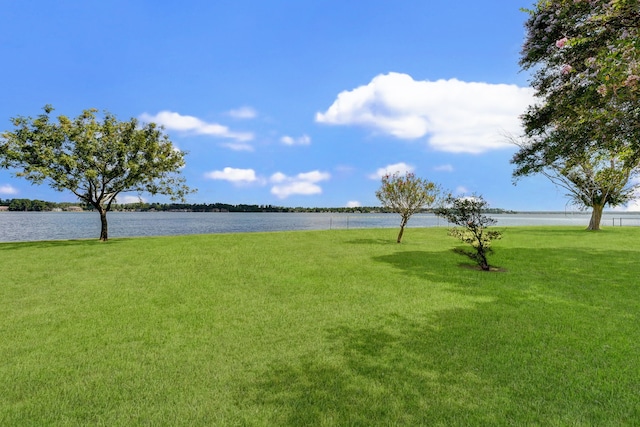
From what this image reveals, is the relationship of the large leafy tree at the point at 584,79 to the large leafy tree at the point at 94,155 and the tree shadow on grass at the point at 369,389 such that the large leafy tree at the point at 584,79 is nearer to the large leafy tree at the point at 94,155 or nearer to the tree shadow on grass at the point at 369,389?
the tree shadow on grass at the point at 369,389

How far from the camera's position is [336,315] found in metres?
8.28

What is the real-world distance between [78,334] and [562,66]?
2099 cm

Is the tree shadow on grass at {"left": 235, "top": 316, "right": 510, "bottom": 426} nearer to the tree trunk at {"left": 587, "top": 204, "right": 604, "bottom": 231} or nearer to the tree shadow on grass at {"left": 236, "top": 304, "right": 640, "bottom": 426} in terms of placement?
the tree shadow on grass at {"left": 236, "top": 304, "right": 640, "bottom": 426}

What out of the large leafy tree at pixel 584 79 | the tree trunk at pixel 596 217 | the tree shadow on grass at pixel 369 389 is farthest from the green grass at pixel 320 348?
the tree trunk at pixel 596 217

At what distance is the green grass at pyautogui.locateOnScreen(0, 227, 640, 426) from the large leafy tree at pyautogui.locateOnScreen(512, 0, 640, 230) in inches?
236

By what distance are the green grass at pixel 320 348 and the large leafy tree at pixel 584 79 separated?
600 cm

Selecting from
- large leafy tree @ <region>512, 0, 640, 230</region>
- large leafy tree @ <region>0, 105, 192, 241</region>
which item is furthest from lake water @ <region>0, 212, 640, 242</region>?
large leafy tree @ <region>512, 0, 640, 230</region>

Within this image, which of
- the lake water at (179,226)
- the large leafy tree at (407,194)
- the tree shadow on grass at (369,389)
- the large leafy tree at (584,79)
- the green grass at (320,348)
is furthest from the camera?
the lake water at (179,226)

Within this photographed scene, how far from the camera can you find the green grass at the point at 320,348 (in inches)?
175

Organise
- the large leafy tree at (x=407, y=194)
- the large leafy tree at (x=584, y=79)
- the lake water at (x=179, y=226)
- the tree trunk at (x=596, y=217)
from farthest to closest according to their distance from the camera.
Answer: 1. the lake water at (x=179, y=226)
2. the tree trunk at (x=596, y=217)
3. the large leafy tree at (x=407, y=194)
4. the large leafy tree at (x=584, y=79)

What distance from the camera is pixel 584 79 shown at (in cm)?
1370

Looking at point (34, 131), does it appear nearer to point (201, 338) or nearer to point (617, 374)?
point (201, 338)

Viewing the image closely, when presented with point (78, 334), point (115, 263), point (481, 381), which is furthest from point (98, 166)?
point (481, 381)

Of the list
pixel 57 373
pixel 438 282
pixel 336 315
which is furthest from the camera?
pixel 438 282
